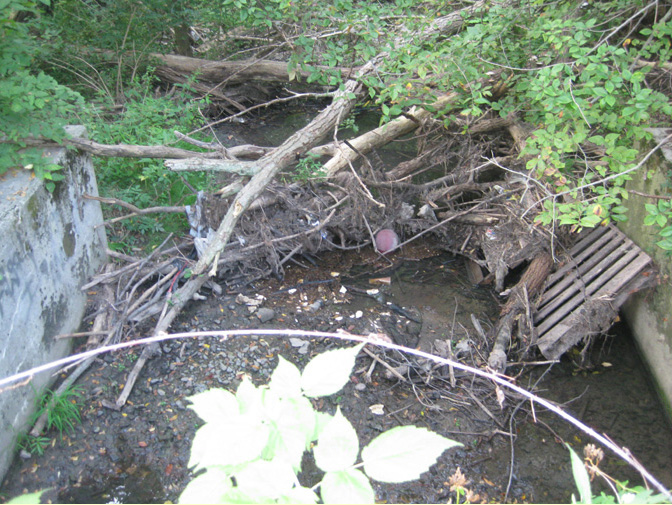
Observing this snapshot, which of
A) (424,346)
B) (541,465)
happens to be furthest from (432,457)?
(424,346)

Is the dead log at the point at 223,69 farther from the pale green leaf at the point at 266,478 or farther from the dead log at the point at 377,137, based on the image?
the pale green leaf at the point at 266,478

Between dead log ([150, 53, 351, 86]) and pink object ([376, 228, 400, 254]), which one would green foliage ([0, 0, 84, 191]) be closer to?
pink object ([376, 228, 400, 254])

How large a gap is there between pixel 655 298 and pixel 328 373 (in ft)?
12.5

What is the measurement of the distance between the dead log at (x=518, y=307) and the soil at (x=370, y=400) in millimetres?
130

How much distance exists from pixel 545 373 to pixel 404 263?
1749 mm

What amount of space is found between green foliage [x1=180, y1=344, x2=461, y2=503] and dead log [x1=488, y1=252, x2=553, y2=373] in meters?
3.00

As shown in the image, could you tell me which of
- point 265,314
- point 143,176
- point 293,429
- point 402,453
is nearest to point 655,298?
point 265,314

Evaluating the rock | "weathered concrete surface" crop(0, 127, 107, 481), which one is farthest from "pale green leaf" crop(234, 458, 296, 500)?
the rock

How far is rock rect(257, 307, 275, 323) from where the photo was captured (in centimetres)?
402

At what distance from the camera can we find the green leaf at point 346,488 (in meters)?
0.80

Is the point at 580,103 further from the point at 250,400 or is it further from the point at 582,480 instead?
the point at 250,400

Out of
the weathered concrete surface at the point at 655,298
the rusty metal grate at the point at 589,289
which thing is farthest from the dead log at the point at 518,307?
the weathered concrete surface at the point at 655,298

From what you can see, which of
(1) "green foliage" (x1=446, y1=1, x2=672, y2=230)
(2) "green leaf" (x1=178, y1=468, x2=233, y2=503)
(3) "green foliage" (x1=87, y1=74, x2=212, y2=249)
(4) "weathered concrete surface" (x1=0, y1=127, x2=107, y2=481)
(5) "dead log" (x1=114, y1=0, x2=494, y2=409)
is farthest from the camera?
(3) "green foliage" (x1=87, y1=74, x2=212, y2=249)

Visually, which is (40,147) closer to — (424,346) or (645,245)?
(424,346)
